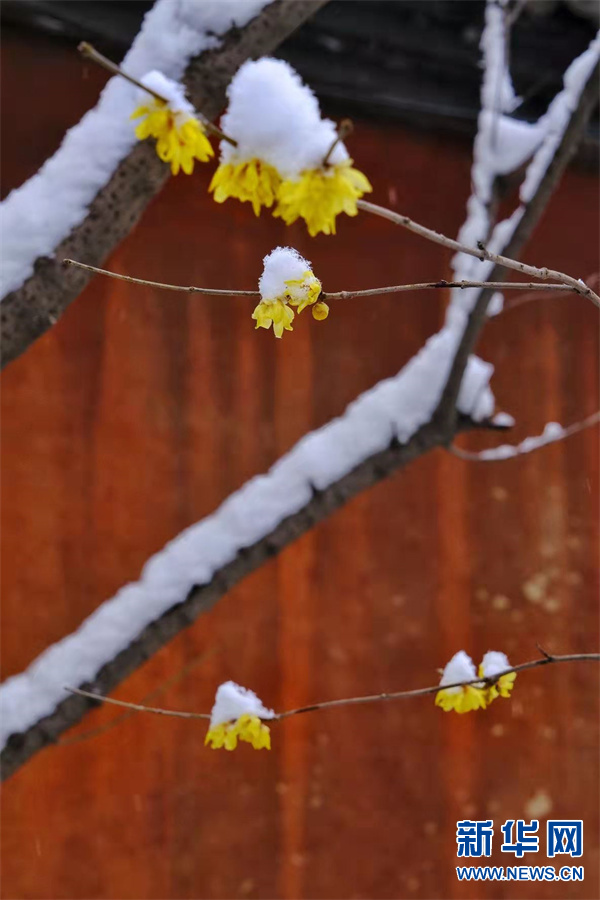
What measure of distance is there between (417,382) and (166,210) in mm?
954

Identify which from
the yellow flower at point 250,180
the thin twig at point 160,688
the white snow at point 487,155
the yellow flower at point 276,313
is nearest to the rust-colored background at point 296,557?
the thin twig at point 160,688

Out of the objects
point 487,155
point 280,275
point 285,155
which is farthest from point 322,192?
point 487,155

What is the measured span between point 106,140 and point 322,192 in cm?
48

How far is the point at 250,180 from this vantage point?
2.39 feet

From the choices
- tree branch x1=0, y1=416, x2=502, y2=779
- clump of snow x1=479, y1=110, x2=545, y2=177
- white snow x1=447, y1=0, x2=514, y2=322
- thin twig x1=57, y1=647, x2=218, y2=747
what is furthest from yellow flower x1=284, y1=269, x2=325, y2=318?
thin twig x1=57, y1=647, x2=218, y2=747

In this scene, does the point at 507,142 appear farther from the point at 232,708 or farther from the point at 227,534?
the point at 232,708

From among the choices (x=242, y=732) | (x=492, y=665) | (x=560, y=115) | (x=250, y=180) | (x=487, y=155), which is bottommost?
(x=242, y=732)

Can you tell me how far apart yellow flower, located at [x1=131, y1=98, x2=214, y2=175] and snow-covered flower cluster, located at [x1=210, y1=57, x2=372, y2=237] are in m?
0.10

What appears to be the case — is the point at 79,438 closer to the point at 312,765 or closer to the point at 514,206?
the point at 312,765

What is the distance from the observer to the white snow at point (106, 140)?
1027 mm

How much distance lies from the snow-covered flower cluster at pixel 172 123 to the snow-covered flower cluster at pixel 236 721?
2.26 feet

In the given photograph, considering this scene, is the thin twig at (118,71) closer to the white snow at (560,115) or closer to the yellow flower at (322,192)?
the yellow flower at (322,192)

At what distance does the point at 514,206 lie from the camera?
2.19 meters

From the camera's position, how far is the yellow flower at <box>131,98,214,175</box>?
828 millimetres
